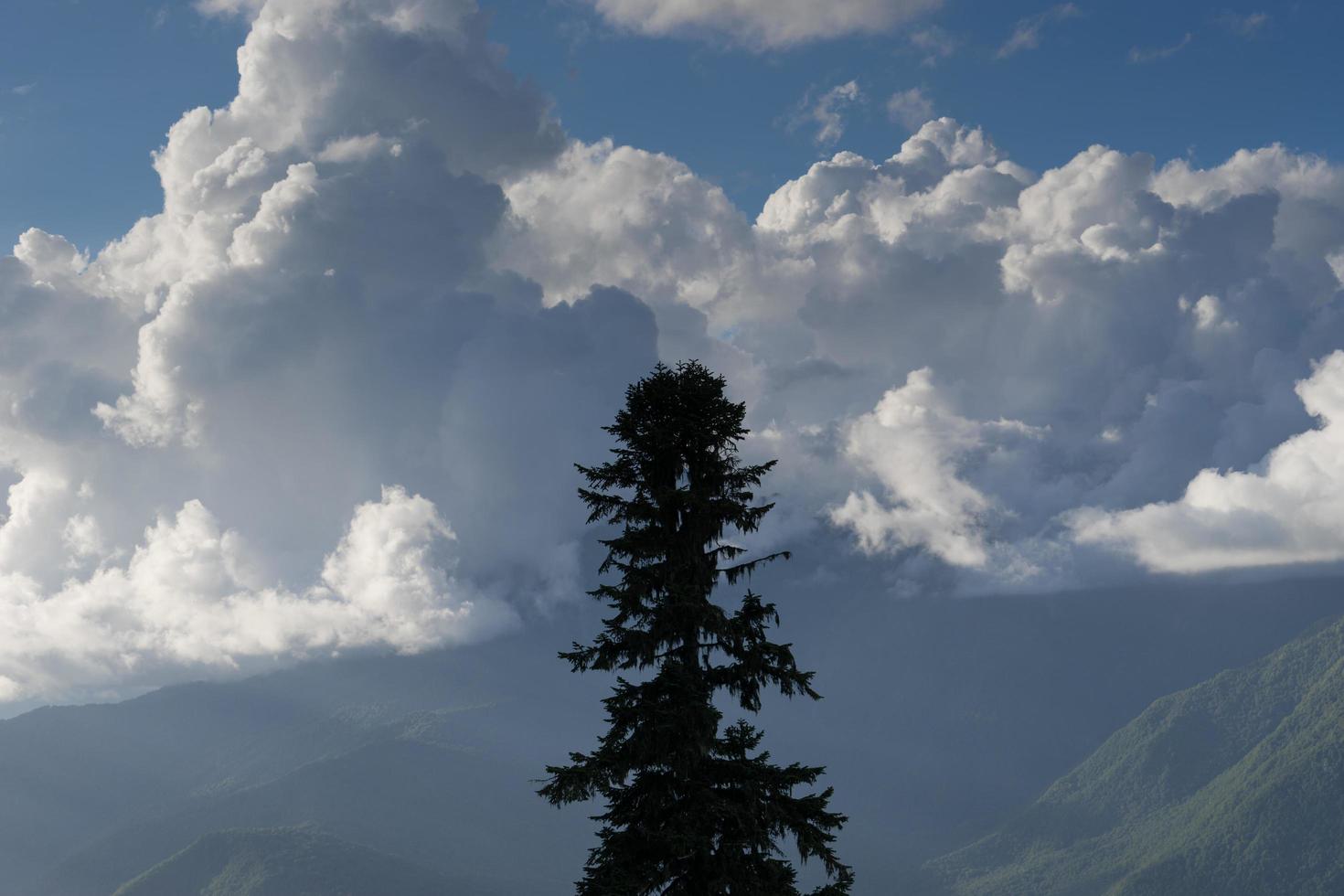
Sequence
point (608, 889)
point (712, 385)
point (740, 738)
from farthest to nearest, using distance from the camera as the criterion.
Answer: point (712, 385) → point (740, 738) → point (608, 889)

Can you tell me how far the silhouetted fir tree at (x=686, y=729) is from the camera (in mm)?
33562

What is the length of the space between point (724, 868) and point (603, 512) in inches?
421

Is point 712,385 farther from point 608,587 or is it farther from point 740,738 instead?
point 740,738

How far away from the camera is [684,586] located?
34438 millimetres

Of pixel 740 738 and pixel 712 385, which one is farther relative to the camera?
pixel 712 385

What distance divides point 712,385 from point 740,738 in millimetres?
10594

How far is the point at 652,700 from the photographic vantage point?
34062 millimetres

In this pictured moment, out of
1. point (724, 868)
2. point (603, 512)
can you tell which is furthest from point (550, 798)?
point (603, 512)

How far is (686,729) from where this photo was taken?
33812 mm

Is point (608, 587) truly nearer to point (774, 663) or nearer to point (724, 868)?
point (774, 663)

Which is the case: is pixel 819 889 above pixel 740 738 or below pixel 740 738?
below

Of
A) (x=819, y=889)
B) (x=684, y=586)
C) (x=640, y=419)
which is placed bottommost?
(x=819, y=889)

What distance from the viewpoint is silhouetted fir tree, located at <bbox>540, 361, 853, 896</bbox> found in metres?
33.6

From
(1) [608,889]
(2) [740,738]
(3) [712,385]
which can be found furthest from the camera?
(3) [712,385]
